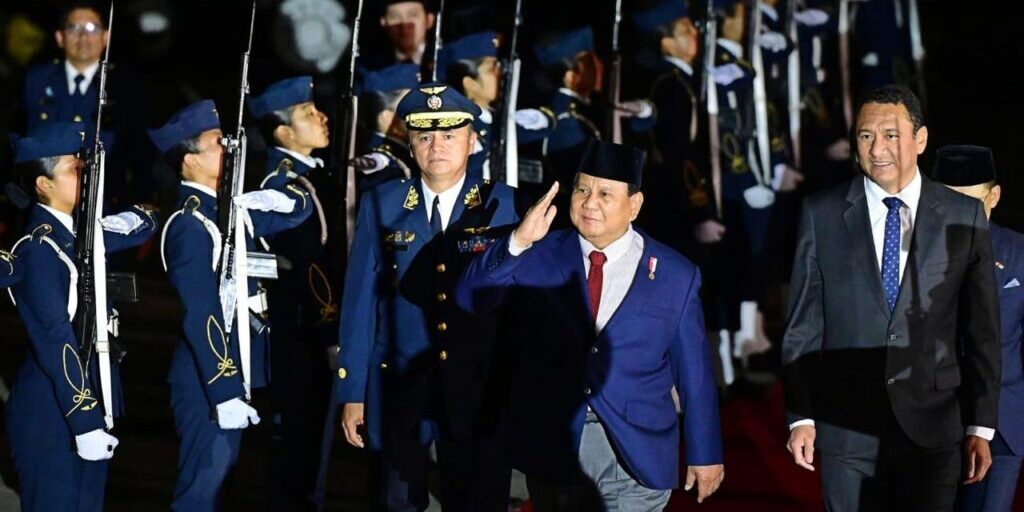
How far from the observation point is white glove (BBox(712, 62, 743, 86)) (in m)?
10.3

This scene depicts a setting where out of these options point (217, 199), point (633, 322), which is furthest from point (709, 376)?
point (217, 199)

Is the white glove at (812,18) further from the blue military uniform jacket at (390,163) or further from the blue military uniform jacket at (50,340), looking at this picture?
the blue military uniform jacket at (50,340)

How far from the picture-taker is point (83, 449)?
610 cm

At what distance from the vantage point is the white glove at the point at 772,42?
11297 millimetres

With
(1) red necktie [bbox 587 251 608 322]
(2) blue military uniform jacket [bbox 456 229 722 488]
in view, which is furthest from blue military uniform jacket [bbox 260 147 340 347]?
(1) red necktie [bbox 587 251 608 322]

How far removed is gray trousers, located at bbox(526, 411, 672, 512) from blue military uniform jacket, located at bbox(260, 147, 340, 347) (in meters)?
1.81

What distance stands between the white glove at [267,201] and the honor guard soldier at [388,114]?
72 centimetres

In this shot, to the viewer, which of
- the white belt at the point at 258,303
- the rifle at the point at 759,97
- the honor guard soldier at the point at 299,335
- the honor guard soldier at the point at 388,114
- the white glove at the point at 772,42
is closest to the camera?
the white belt at the point at 258,303

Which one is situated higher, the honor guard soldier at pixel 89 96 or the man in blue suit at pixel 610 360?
the honor guard soldier at pixel 89 96

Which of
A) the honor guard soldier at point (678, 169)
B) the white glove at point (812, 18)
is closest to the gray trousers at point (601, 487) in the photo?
the honor guard soldier at point (678, 169)

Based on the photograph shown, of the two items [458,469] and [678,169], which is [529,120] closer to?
[678,169]

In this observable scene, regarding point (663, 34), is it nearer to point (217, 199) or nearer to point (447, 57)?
point (447, 57)

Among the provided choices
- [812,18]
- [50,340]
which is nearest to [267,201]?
[50,340]

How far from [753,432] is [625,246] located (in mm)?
3120
